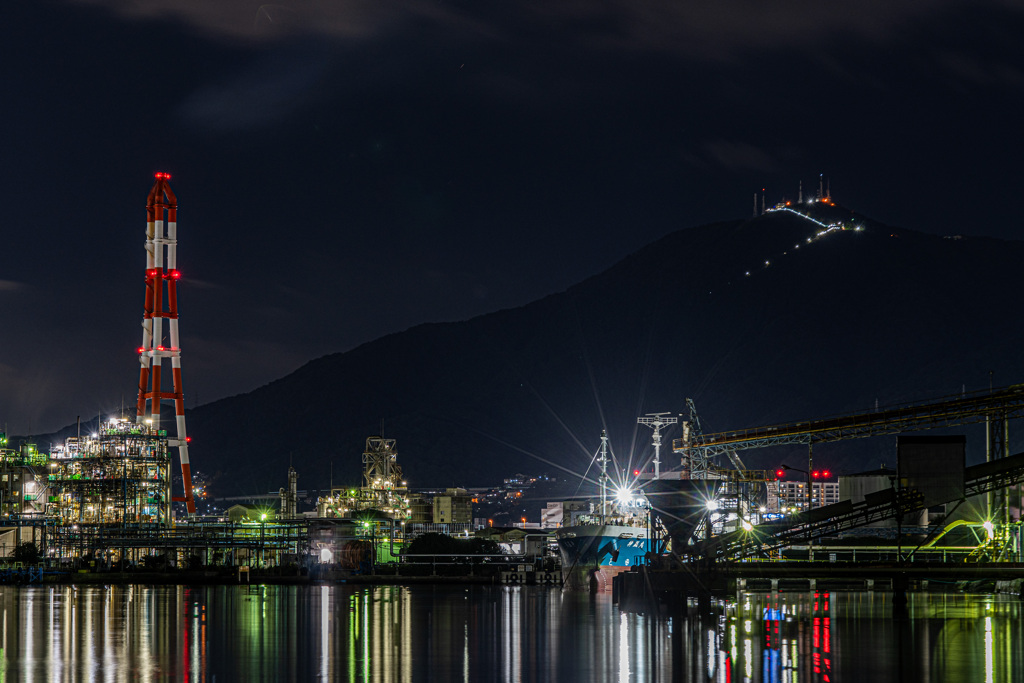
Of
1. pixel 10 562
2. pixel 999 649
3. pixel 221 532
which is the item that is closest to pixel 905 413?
pixel 999 649

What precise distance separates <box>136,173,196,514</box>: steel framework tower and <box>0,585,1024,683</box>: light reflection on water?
65.5 metres

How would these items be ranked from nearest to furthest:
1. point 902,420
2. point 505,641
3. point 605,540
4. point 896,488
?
point 505,641 → point 896,488 → point 902,420 → point 605,540

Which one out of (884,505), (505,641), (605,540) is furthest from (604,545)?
(505,641)

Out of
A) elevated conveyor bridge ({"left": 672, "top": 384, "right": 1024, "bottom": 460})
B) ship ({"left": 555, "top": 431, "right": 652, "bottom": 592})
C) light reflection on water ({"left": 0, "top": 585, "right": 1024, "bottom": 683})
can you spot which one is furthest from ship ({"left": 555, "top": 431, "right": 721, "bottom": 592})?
light reflection on water ({"left": 0, "top": 585, "right": 1024, "bottom": 683})

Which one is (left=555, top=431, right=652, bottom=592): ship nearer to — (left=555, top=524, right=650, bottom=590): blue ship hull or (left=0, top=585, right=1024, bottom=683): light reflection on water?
(left=555, top=524, right=650, bottom=590): blue ship hull

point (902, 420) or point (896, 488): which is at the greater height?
point (902, 420)

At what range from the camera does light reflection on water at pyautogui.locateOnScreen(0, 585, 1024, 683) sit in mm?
32594

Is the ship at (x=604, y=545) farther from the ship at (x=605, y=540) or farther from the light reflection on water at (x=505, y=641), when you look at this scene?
the light reflection on water at (x=505, y=641)

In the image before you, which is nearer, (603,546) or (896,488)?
(896,488)

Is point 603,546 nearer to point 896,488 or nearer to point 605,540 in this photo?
point 605,540

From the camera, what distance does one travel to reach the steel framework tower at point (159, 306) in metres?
133

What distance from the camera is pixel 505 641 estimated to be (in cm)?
4250

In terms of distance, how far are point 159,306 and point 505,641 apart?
100168mm

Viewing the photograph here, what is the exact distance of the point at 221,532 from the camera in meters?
122
